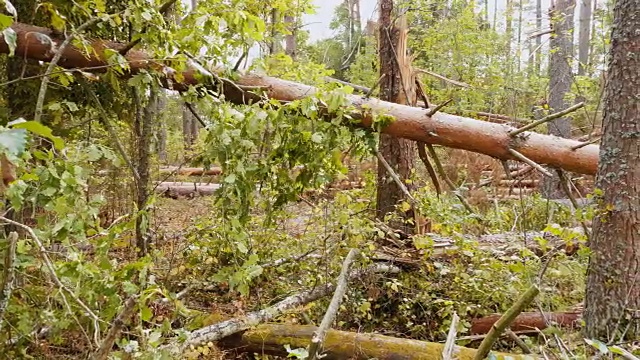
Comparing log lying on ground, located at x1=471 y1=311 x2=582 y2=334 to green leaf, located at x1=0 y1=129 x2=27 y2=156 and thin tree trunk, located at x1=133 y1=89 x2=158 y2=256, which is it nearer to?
thin tree trunk, located at x1=133 y1=89 x2=158 y2=256

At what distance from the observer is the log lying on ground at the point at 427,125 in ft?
11.4

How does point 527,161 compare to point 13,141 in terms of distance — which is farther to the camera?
point 527,161

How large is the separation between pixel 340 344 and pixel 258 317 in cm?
69

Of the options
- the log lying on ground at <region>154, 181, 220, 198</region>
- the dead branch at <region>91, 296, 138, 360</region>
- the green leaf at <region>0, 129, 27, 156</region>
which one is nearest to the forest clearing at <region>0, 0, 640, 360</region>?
the dead branch at <region>91, 296, 138, 360</region>

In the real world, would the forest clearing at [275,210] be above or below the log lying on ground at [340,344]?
above

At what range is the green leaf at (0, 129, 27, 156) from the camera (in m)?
0.87

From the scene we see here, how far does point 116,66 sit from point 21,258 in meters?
1.48

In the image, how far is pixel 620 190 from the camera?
3160mm

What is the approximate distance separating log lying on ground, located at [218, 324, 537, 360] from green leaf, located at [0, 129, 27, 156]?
2.83 meters

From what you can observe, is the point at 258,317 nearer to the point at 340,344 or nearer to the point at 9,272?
the point at 340,344

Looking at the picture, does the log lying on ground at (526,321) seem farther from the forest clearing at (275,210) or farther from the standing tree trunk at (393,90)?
the standing tree trunk at (393,90)

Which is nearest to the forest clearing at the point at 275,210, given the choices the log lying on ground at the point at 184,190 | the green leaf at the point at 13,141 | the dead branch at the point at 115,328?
the dead branch at the point at 115,328

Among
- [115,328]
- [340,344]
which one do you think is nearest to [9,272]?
[115,328]

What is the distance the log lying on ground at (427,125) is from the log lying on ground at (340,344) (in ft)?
4.87
